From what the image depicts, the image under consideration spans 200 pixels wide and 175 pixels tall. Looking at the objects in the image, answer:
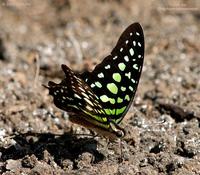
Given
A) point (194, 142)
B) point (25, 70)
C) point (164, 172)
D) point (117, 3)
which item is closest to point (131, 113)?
point (194, 142)

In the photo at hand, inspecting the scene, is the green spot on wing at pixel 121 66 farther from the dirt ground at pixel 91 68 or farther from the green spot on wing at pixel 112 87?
the dirt ground at pixel 91 68

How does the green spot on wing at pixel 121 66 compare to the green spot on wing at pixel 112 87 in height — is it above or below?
above

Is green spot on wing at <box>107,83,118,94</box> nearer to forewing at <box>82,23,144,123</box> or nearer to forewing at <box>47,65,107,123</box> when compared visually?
forewing at <box>82,23,144,123</box>

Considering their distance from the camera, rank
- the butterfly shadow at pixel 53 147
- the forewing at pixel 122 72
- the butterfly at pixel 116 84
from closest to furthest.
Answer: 1. the butterfly at pixel 116 84
2. the butterfly shadow at pixel 53 147
3. the forewing at pixel 122 72

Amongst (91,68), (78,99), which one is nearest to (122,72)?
(78,99)

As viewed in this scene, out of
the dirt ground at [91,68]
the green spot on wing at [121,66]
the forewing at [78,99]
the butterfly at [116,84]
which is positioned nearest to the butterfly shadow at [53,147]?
the dirt ground at [91,68]

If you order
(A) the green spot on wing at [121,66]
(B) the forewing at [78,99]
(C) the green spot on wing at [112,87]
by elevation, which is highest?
(A) the green spot on wing at [121,66]

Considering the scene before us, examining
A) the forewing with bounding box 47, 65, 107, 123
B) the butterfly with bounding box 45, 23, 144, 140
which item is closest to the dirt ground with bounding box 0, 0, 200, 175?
the butterfly with bounding box 45, 23, 144, 140

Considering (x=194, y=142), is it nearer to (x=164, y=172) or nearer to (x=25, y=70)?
(x=164, y=172)
